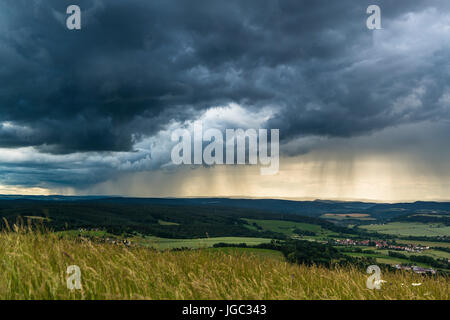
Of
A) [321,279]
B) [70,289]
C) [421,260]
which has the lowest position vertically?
[421,260]

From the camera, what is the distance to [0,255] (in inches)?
311

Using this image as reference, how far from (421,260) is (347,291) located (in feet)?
354

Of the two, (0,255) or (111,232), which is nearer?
(0,255)
